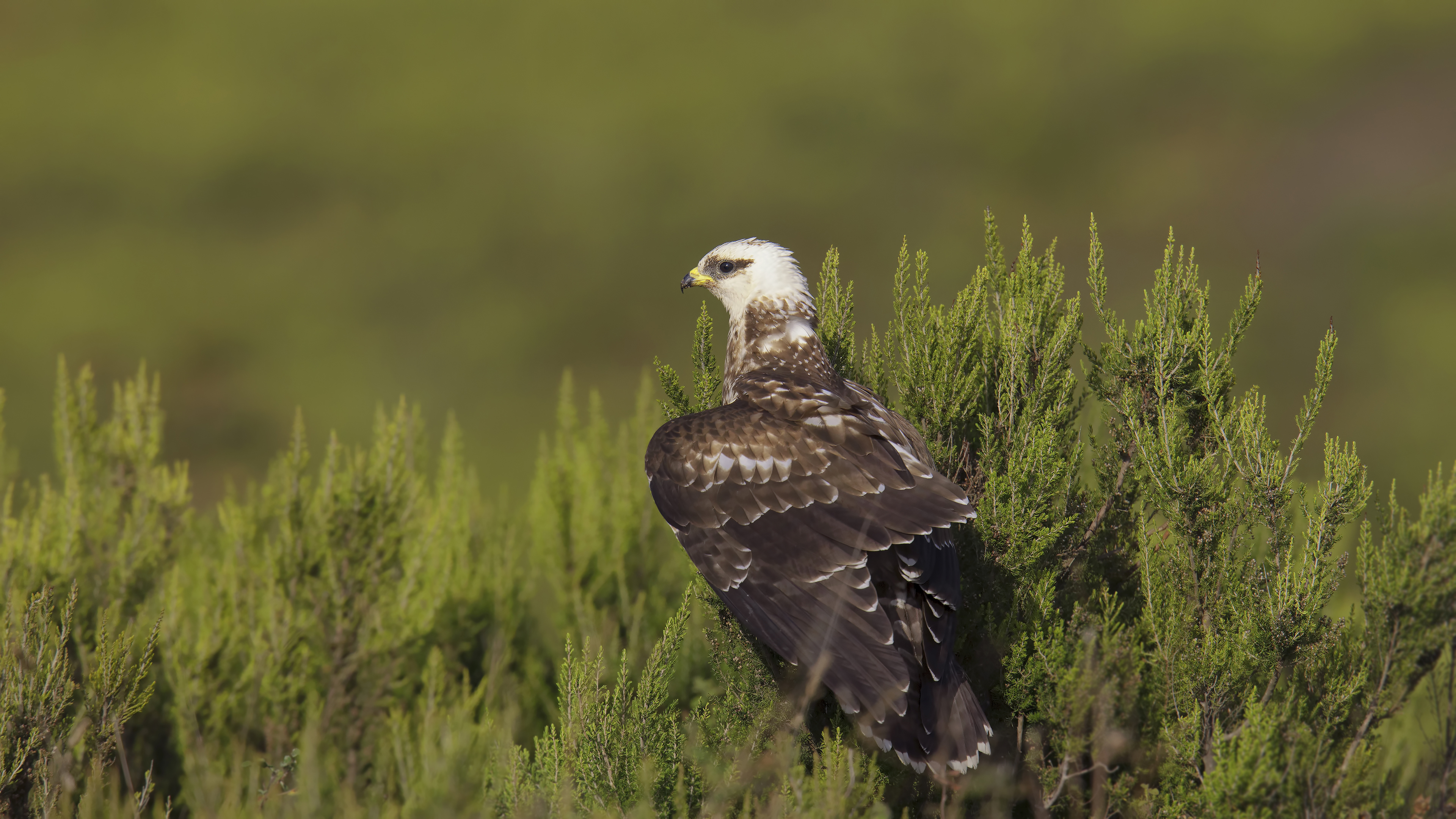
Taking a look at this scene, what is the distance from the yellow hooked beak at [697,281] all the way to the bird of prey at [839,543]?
0.96 meters

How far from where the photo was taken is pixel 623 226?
18078mm

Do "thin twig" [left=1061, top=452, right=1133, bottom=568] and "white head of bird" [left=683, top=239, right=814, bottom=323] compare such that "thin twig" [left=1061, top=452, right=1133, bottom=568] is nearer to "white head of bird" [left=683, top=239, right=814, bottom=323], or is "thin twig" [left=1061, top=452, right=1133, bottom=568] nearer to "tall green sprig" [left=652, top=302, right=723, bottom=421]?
"white head of bird" [left=683, top=239, right=814, bottom=323]

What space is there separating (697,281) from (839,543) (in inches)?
73.8

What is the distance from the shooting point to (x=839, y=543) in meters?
3.49

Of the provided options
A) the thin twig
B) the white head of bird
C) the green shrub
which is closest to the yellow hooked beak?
the white head of bird

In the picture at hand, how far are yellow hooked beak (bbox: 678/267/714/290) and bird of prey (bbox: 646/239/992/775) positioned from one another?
0.96m

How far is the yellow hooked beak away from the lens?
16.0 ft

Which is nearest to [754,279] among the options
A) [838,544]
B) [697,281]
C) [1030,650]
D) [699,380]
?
[697,281]

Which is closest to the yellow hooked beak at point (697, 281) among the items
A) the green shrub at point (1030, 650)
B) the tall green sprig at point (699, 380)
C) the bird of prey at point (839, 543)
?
the tall green sprig at point (699, 380)

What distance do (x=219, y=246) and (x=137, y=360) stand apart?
305cm

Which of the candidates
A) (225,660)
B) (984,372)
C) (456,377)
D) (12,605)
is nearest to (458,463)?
(225,660)

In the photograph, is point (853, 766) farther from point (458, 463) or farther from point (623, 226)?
point (623, 226)

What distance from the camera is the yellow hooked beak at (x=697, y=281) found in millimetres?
4891

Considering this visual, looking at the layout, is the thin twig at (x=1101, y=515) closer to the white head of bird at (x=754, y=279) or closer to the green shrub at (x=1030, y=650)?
the green shrub at (x=1030, y=650)
